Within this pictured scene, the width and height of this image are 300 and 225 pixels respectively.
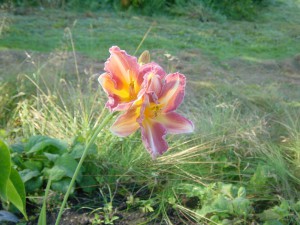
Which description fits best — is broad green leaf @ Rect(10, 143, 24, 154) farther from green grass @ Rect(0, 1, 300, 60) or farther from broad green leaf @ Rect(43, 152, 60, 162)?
green grass @ Rect(0, 1, 300, 60)

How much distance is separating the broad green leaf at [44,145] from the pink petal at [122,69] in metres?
1.24

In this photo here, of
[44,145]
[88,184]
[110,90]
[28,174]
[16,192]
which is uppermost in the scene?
[110,90]

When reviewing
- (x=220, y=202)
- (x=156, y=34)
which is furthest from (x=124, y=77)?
(x=156, y=34)

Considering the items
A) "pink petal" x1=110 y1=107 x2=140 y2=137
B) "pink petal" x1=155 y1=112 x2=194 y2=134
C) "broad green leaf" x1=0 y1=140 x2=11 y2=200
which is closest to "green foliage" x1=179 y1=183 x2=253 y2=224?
"pink petal" x1=155 y1=112 x2=194 y2=134

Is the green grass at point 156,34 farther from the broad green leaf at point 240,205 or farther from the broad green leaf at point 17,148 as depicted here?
the broad green leaf at point 240,205

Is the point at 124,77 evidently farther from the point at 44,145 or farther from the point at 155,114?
the point at 44,145

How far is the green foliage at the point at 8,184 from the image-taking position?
1642mm

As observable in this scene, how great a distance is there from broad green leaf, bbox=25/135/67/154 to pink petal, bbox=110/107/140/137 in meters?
1.24

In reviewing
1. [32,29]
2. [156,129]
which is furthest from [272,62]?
[156,129]

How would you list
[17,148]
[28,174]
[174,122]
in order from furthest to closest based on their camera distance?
[17,148] < [28,174] < [174,122]

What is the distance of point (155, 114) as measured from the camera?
5.43ft

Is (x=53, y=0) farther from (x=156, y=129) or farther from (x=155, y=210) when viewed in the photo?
(x=156, y=129)

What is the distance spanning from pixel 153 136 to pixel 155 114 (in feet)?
0.21

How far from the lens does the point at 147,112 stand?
5.41 feet
